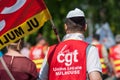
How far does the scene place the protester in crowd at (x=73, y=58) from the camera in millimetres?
7469

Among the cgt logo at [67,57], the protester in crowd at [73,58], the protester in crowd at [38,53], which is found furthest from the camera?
the protester in crowd at [38,53]

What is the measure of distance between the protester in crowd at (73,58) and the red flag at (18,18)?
384 mm

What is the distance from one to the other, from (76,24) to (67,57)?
0.41 meters

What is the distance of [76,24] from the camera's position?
768cm

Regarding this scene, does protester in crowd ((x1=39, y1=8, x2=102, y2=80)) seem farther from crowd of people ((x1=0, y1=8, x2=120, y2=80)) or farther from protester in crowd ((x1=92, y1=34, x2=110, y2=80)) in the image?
protester in crowd ((x1=92, y1=34, x2=110, y2=80))

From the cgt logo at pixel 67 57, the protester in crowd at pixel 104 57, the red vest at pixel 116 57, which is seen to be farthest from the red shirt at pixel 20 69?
the red vest at pixel 116 57

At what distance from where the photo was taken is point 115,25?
29.0 meters

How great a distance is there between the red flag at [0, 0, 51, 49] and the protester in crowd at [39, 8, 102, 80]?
15.1 inches

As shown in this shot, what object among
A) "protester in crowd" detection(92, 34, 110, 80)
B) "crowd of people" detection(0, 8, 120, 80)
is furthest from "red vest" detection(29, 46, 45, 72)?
"crowd of people" detection(0, 8, 120, 80)

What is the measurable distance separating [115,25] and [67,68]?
21616mm

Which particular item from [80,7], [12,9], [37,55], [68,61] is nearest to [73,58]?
[68,61]

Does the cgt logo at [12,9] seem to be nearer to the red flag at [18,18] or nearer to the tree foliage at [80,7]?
the red flag at [18,18]

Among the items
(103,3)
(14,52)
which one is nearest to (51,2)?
(103,3)

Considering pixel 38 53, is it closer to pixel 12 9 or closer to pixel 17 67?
pixel 17 67
